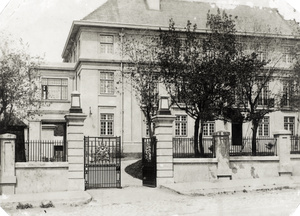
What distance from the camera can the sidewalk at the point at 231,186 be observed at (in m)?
14.4

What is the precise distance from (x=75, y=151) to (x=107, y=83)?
1635 cm

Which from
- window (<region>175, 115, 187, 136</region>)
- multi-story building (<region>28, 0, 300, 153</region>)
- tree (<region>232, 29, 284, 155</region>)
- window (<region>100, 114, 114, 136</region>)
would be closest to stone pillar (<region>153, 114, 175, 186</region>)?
tree (<region>232, 29, 284, 155</region>)

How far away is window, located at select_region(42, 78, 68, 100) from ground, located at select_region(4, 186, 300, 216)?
17855 mm

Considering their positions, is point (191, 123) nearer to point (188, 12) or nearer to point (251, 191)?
point (188, 12)

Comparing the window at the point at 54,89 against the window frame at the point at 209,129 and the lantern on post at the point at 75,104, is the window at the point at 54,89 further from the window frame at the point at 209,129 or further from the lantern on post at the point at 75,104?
the lantern on post at the point at 75,104

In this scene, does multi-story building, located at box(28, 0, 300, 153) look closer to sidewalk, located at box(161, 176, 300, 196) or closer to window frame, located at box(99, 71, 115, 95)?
window frame, located at box(99, 71, 115, 95)

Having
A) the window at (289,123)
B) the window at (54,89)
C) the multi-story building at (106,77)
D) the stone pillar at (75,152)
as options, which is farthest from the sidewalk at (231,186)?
the window at (54,89)

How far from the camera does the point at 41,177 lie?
14.7 metres

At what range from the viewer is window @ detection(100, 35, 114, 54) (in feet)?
102

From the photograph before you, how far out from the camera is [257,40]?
2502cm

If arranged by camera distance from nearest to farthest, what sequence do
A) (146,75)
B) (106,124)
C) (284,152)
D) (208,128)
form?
1. (284,152)
2. (146,75)
3. (106,124)
4. (208,128)

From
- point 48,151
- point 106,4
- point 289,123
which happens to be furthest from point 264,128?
point 48,151

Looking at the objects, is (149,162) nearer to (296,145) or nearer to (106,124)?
(296,145)

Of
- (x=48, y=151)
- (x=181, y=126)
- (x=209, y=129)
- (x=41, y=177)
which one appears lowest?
(x=41, y=177)
